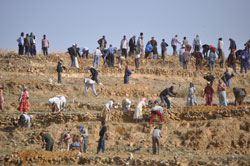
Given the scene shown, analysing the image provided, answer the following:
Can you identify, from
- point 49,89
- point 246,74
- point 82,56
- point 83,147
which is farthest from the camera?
point 82,56

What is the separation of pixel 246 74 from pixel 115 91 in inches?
415

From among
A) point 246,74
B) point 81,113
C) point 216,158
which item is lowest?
point 216,158

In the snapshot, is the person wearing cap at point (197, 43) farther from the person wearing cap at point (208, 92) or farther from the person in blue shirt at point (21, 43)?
the person wearing cap at point (208, 92)

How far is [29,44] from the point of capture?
128 ft

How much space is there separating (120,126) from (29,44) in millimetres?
16200

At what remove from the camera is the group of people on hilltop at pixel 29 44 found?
3819cm

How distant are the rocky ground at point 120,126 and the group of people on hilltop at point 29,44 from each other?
2.33m

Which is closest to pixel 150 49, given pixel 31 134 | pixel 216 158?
pixel 31 134

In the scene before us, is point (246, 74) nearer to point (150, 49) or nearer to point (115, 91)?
point (150, 49)

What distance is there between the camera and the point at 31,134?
24.5 meters

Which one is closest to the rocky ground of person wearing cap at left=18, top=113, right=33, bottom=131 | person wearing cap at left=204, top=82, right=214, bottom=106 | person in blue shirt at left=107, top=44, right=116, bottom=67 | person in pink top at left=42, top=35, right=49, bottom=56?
person wearing cap at left=18, top=113, right=33, bottom=131

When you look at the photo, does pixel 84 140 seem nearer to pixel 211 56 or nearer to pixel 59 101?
pixel 59 101

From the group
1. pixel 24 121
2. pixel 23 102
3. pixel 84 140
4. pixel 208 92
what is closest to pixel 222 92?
pixel 208 92

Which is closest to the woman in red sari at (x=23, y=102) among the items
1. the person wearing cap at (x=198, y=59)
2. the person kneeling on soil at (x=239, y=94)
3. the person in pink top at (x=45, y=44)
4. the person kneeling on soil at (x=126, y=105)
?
the person kneeling on soil at (x=126, y=105)
